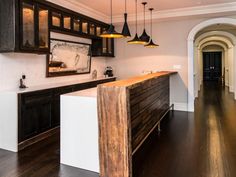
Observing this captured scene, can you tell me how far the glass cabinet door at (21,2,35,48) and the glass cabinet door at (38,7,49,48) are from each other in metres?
0.18

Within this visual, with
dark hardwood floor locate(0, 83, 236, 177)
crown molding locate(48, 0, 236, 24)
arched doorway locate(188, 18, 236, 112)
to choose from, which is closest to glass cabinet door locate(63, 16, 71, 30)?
crown molding locate(48, 0, 236, 24)

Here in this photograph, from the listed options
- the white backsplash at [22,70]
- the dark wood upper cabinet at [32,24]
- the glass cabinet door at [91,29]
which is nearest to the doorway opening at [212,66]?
the glass cabinet door at [91,29]

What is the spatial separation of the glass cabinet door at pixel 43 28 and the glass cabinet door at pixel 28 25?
177 mm

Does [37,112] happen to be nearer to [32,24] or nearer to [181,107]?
[32,24]

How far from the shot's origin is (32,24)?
3822 mm

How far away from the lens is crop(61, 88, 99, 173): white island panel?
9.18 ft

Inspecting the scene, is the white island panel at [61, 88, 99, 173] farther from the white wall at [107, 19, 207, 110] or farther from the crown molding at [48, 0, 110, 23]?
the white wall at [107, 19, 207, 110]

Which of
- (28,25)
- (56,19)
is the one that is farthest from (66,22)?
(28,25)

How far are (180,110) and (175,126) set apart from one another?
68.7 inches

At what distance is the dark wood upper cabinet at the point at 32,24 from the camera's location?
11.5ft

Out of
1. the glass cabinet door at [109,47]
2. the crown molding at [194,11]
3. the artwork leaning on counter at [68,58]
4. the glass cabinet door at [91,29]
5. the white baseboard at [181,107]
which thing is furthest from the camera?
the glass cabinet door at [109,47]

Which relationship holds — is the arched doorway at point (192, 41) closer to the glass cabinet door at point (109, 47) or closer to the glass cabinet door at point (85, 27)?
the glass cabinet door at point (109, 47)

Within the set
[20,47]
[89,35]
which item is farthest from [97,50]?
[20,47]

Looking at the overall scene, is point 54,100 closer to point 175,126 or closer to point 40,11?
point 40,11
